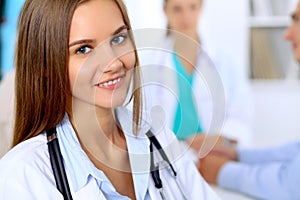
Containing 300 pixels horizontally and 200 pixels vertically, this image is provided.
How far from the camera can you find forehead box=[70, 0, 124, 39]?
2.58 feet

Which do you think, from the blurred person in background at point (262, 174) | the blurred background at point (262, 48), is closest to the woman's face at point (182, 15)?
the blurred background at point (262, 48)

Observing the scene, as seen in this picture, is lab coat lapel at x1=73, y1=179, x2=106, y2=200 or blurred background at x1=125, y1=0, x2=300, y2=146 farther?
blurred background at x1=125, y1=0, x2=300, y2=146

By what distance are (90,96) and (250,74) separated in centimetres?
212

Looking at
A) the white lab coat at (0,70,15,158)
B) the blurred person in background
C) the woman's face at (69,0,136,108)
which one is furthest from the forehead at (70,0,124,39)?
the blurred person in background

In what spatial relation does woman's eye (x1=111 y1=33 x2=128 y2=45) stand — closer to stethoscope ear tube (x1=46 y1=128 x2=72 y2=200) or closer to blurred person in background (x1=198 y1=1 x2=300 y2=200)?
stethoscope ear tube (x1=46 y1=128 x2=72 y2=200)

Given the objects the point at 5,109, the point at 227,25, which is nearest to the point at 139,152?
the point at 5,109

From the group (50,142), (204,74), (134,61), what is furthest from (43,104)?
(204,74)

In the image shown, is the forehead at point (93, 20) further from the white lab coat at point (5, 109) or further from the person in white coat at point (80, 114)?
the white lab coat at point (5, 109)

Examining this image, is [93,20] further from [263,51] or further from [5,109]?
[263,51]

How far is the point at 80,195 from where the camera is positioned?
2.72 ft

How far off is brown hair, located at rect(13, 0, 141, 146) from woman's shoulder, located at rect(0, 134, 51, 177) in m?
0.03

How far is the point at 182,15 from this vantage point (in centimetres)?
220

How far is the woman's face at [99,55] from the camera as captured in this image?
77 centimetres

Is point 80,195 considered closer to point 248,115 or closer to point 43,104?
point 43,104
